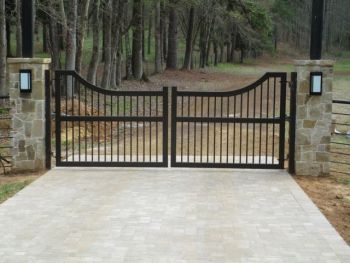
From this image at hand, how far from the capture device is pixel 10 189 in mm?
8703

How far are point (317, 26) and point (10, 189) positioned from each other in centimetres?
530

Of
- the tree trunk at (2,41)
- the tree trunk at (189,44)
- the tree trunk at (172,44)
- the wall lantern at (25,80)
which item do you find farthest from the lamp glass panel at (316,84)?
the tree trunk at (189,44)

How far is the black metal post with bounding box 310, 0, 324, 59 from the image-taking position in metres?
9.66

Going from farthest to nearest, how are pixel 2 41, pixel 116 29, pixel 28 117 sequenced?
pixel 116 29, pixel 2 41, pixel 28 117

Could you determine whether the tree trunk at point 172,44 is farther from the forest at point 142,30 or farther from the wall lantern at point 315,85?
the wall lantern at point 315,85

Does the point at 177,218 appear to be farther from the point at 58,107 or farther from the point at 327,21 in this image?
the point at 327,21

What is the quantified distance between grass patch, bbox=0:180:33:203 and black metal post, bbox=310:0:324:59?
4.89m

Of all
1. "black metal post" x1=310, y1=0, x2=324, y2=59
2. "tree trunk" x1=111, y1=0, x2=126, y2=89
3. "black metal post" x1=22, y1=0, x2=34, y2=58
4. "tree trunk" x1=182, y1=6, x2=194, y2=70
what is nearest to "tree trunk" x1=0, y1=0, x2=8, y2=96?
"black metal post" x1=22, y1=0, x2=34, y2=58

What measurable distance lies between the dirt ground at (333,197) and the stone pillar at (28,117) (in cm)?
422

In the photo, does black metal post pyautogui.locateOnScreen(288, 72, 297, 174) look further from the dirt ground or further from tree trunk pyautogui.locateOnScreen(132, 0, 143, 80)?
tree trunk pyautogui.locateOnScreen(132, 0, 143, 80)

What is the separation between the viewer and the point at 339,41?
84062 mm

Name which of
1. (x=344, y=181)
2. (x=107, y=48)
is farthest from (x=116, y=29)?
(x=344, y=181)

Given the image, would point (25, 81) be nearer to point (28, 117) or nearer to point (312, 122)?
Answer: point (28, 117)

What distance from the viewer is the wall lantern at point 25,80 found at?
9836 millimetres
